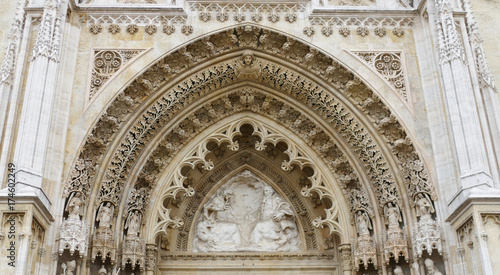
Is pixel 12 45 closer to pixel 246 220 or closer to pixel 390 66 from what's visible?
pixel 246 220

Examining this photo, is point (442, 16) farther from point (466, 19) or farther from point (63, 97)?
point (63, 97)

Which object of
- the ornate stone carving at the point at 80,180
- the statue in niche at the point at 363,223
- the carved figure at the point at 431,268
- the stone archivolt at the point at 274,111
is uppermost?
the stone archivolt at the point at 274,111

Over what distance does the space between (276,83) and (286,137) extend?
106cm

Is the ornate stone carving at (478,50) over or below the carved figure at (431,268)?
over

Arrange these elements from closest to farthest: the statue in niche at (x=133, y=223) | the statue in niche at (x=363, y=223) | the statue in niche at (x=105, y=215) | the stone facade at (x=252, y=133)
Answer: the stone facade at (x=252, y=133), the statue in niche at (x=105, y=215), the statue in niche at (x=133, y=223), the statue in niche at (x=363, y=223)

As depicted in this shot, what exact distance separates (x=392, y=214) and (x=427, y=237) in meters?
0.94

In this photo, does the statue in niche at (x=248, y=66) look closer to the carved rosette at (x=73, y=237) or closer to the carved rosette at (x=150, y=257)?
the carved rosette at (x=150, y=257)

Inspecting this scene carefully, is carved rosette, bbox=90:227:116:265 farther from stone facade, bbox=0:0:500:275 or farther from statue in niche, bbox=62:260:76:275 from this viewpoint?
statue in niche, bbox=62:260:76:275

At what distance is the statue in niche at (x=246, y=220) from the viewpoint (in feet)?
39.6

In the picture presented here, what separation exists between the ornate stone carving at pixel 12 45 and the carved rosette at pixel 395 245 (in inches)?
Answer: 265

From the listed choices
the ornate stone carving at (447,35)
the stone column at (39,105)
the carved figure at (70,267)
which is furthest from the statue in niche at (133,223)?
the ornate stone carving at (447,35)

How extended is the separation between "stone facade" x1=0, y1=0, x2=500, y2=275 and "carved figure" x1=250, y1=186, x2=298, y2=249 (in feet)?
0.09

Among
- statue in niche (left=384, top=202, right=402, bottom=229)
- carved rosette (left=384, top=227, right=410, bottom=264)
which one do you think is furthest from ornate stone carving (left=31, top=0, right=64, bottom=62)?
carved rosette (left=384, top=227, right=410, bottom=264)

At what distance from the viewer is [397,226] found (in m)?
10.4
